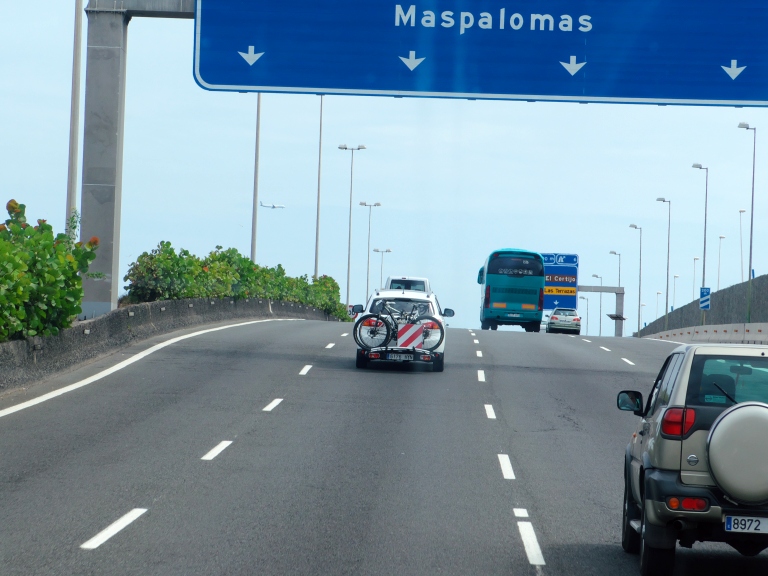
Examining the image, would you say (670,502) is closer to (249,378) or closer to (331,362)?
(249,378)

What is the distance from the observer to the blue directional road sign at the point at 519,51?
70.1 ft

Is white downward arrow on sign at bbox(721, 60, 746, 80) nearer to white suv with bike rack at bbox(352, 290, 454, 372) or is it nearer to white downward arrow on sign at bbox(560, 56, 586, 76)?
white downward arrow on sign at bbox(560, 56, 586, 76)

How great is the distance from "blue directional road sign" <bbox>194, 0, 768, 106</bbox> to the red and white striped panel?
17.2 ft

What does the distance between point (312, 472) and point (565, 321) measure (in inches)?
2066

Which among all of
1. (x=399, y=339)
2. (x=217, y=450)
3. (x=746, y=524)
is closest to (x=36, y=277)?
(x=217, y=450)

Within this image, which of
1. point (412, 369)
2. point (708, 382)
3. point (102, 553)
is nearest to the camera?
point (708, 382)

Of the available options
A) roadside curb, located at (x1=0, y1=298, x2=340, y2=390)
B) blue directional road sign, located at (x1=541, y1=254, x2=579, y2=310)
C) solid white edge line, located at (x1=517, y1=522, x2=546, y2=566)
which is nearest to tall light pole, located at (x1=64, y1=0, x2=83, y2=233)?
roadside curb, located at (x1=0, y1=298, x2=340, y2=390)

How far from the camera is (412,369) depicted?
2533 cm

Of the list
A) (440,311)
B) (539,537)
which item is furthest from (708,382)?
(440,311)

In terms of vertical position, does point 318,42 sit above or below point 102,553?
above

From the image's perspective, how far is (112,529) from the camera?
29.3 feet

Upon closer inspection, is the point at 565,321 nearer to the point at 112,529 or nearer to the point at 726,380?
the point at 112,529

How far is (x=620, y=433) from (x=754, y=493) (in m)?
9.94

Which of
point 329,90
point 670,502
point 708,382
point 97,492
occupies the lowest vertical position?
point 97,492
